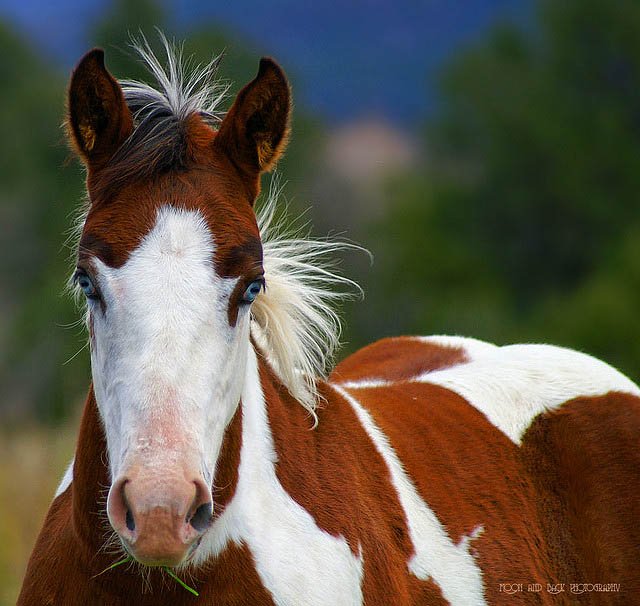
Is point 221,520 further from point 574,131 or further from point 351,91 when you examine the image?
point 351,91

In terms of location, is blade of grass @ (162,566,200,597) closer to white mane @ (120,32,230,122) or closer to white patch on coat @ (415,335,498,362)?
white mane @ (120,32,230,122)

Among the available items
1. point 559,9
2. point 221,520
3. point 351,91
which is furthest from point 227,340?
point 351,91

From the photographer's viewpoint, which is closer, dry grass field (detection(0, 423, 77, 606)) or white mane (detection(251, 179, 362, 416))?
white mane (detection(251, 179, 362, 416))

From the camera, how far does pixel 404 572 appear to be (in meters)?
3.74

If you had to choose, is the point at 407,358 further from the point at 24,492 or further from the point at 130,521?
the point at 24,492

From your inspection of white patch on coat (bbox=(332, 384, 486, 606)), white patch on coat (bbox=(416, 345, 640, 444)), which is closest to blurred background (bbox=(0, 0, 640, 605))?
white patch on coat (bbox=(416, 345, 640, 444))

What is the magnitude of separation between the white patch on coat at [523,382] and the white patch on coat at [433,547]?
2.14 ft

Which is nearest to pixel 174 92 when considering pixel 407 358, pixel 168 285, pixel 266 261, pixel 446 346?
pixel 266 261

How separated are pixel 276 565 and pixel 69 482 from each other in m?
0.93

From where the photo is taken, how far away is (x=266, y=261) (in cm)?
396

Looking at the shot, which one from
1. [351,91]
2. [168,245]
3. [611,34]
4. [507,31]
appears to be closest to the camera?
[168,245]

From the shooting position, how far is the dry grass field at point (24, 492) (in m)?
7.13

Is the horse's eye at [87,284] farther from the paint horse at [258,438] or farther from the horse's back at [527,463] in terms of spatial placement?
the horse's back at [527,463]

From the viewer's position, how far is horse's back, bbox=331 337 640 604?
4137 millimetres
